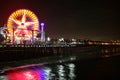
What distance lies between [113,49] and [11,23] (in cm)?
7384

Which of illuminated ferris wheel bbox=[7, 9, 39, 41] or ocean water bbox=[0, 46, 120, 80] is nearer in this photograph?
ocean water bbox=[0, 46, 120, 80]

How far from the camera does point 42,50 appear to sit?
6969 cm

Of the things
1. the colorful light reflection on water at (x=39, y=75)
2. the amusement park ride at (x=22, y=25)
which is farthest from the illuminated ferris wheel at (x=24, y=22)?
the colorful light reflection on water at (x=39, y=75)

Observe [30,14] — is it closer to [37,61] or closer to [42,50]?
[42,50]

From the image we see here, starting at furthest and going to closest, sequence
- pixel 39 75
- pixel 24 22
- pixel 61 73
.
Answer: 1. pixel 24 22
2. pixel 61 73
3. pixel 39 75

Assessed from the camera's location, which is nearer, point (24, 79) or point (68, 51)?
point (24, 79)

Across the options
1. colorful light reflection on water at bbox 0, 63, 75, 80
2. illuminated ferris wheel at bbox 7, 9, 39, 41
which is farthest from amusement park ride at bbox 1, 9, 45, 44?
colorful light reflection on water at bbox 0, 63, 75, 80

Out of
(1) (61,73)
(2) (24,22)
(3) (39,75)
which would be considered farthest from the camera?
(2) (24,22)

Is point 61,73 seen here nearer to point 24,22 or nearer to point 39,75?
point 39,75

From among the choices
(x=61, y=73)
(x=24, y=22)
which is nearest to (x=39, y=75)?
(x=61, y=73)

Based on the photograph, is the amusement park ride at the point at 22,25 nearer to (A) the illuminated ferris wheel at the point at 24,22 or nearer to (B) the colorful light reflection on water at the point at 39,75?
(A) the illuminated ferris wheel at the point at 24,22

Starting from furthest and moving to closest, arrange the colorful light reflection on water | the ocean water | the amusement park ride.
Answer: the amusement park ride, the ocean water, the colorful light reflection on water

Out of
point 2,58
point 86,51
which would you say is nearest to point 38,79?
point 2,58

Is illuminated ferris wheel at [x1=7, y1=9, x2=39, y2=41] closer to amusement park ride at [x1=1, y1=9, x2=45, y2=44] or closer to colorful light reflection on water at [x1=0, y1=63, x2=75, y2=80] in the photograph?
amusement park ride at [x1=1, y1=9, x2=45, y2=44]
